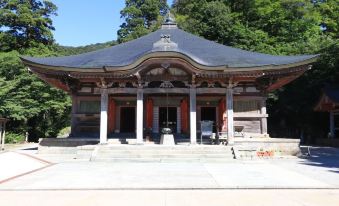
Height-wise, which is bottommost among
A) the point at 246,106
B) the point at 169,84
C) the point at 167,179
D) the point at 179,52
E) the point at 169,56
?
the point at 167,179

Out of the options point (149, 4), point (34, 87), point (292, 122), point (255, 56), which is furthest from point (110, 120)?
point (149, 4)

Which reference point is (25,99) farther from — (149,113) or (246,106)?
(246,106)

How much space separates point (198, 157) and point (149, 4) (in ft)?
114

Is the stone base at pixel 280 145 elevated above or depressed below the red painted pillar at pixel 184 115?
below

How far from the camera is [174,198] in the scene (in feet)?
18.8

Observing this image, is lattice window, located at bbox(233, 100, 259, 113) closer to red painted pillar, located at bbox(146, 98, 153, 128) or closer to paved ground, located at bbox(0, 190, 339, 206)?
red painted pillar, located at bbox(146, 98, 153, 128)

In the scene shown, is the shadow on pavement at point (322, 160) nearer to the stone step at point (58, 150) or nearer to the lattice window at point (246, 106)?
the lattice window at point (246, 106)

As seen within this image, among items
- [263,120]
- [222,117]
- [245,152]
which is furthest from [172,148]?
[263,120]

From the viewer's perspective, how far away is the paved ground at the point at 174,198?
17.6ft

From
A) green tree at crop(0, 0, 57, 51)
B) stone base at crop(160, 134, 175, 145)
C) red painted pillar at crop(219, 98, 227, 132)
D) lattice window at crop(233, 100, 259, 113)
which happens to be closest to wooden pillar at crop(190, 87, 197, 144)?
stone base at crop(160, 134, 175, 145)

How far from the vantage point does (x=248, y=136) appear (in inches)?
643

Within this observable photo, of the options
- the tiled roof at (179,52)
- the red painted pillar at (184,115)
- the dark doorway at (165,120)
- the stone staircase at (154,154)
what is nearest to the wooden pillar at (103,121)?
the stone staircase at (154,154)

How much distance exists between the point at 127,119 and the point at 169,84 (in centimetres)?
380

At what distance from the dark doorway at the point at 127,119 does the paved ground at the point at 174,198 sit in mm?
11265
